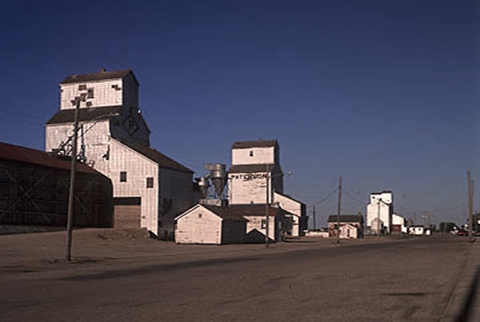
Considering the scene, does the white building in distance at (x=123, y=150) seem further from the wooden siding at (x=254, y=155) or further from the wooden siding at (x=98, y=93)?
the wooden siding at (x=254, y=155)

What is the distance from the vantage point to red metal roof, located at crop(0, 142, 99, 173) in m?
57.0

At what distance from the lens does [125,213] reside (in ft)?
228

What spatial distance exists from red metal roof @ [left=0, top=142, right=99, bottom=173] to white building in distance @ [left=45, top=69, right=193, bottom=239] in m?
4.03

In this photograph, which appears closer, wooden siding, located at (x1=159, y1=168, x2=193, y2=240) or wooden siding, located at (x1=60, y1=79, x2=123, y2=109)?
wooden siding, located at (x1=159, y1=168, x2=193, y2=240)

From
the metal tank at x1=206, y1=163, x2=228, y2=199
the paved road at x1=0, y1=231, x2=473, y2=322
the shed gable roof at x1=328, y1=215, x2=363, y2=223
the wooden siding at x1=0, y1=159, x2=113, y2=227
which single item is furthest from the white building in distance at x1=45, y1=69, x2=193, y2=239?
the shed gable roof at x1=328, y1=215, x2=363, y2=223

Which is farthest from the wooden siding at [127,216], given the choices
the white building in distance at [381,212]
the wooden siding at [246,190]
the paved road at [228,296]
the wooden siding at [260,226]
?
the white building in distance at [381,212]

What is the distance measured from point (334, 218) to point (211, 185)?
4894 centimetres

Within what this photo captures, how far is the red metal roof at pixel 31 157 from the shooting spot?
57.0 meters

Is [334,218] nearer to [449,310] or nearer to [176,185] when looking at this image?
[176,185]

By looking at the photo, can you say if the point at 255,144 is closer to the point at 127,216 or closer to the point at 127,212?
the point at 127,212

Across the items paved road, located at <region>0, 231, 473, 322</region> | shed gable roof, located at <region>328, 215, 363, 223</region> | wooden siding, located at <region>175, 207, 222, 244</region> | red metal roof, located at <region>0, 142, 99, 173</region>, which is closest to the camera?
paved road, located at <region>0, 231, 473, 322</region>

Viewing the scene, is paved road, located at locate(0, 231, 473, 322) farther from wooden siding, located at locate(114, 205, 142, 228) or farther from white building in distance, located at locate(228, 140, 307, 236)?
white building in distance, located at locate(228, 140, 307, 236)

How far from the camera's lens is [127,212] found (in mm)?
69500

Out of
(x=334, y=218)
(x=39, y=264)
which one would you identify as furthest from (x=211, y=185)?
(x=39, y=264)
